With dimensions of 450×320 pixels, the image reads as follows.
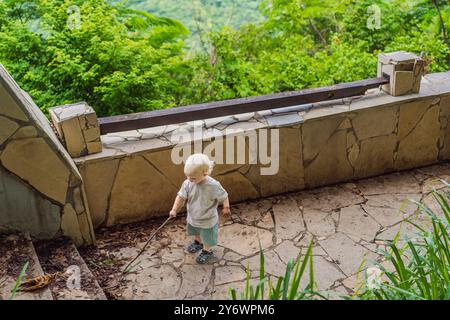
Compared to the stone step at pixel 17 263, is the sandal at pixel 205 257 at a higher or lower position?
lower

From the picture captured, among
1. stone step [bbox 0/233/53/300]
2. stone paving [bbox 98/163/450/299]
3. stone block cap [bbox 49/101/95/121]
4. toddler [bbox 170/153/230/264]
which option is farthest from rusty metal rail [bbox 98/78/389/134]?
stone step [bbox 0/233/53/300]

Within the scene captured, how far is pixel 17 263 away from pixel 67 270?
35 centimetres

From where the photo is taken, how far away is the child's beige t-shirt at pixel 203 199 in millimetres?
4223

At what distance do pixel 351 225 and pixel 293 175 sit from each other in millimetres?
756

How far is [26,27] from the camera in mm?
6379

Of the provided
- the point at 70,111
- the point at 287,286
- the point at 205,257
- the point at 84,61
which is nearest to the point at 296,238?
the point at 205,257

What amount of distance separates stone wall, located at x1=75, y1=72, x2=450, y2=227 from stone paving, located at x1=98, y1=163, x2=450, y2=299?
171 mm

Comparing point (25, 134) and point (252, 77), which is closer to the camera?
point (25, 134)

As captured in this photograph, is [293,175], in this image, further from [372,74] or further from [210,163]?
[372,74]

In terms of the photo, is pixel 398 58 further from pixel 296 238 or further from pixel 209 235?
pixel 209 235

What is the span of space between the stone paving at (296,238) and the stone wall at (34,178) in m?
0.55

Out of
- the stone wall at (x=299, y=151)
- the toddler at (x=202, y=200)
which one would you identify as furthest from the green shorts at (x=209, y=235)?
the stone wall at (x=299, y=151)

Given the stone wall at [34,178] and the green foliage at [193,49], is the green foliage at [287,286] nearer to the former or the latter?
the stone wall at [34,178]
